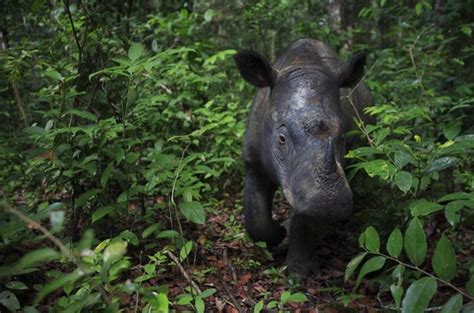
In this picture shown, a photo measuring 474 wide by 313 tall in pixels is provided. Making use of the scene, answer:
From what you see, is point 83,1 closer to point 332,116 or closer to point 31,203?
point 31,203

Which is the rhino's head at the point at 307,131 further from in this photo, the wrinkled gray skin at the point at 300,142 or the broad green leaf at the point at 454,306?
the broad green leaf at the point at 454,306

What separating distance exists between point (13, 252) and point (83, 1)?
7.94ft

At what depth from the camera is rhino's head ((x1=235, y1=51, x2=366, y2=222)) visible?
10.3 ft

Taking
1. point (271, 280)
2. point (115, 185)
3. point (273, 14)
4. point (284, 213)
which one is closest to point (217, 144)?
point (284, 213)

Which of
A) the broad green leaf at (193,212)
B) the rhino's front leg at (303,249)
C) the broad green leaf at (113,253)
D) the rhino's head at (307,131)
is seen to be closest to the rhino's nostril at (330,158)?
the rhino's head at (307,131)

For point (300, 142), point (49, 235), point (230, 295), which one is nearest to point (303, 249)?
point (230, 295)

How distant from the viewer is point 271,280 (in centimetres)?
412

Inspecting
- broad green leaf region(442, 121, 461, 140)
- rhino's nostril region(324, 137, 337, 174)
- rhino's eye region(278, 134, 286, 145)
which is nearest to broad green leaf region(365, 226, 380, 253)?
rhino's nostril region(324, 137, 337, 174)

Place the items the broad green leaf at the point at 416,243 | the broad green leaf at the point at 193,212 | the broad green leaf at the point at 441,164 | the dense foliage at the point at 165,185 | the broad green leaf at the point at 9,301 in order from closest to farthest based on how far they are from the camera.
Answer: the broad green leaf at the point at 416,243 < the dense foliage at the point at 165,185 < the broad green leaf at the point at 9,301 < the broad green leaf at the point at 441,164 < the broad green leaf at the point at 193,212

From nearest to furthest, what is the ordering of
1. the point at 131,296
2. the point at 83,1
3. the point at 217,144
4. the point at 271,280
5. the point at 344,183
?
1. the point at 344,183
2. the point at 131,296
3. the point at 271,280
4. the point at 83,1
5. the point at 217,144

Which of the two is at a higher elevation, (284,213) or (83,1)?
(83,1)

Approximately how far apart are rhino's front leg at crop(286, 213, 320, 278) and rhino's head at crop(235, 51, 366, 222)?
55 centimetres

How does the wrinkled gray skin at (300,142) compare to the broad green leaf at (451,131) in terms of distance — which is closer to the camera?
the wrinkled gray skin at (300,142)

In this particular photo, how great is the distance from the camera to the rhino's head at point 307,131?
3148 mm
